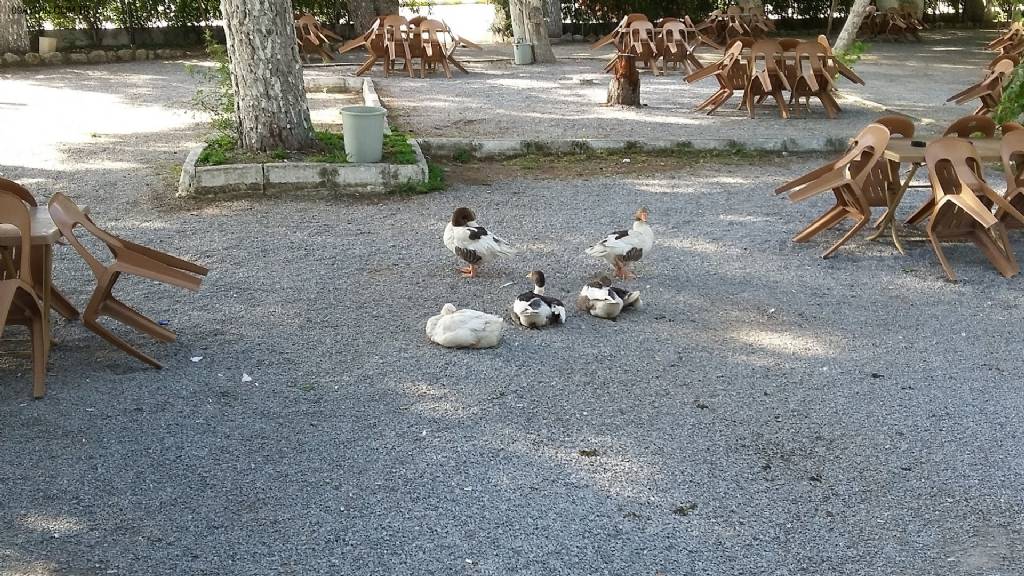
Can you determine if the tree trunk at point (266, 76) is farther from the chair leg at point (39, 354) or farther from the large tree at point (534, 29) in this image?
the large tree at point (534, 29)

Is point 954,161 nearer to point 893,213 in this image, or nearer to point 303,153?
point 893,213

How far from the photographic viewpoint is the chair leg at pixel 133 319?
173 inches

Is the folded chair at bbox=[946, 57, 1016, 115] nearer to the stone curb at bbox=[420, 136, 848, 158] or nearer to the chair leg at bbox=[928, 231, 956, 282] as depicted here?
the stone curb at bbox=[420, 136, 848, 158]

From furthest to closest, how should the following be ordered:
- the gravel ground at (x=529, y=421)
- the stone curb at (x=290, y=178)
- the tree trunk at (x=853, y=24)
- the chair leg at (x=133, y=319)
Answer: the tree trunk at (x=853, y=24)
the stone curb at (x=290, y=178)
the chair leg at (x=133, y=319)
the gravel ground at (x=529, y=421)

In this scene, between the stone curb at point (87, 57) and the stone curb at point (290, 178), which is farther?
the stone curb at point (87, 57)

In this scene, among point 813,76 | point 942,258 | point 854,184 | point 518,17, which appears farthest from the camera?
point 518,17

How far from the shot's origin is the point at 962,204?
554cm

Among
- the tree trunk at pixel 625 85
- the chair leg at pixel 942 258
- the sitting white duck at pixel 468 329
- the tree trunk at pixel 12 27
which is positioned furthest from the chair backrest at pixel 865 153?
the tree trunk at pixel 12 27

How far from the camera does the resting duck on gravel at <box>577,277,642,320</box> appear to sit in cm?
487

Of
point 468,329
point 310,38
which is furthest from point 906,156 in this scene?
point 310,38

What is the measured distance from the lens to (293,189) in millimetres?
7414

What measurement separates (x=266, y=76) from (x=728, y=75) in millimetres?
5470

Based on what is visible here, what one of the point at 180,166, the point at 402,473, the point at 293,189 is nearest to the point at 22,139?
the point at 180,166

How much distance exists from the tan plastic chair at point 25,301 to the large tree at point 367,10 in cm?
1398
